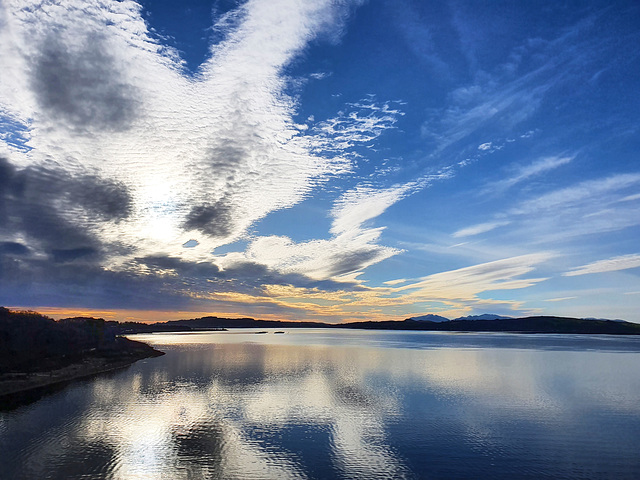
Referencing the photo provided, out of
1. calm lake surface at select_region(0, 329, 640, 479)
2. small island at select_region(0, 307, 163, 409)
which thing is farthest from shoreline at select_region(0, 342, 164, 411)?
calm lake surface at select_region(0, 329, 640, 479)

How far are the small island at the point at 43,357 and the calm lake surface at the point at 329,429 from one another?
19.2ft

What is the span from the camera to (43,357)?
79062 mm

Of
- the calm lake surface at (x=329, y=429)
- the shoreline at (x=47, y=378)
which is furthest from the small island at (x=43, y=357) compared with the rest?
the calm lake surface at (x=329, y=429)

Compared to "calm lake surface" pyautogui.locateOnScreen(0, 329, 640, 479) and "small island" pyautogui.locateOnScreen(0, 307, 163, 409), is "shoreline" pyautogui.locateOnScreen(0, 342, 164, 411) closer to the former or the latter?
"small island" pyautogui.locateOnScreen(0, 307, 163, 409)

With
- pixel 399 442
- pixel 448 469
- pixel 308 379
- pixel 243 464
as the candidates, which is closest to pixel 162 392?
pixel 308 379

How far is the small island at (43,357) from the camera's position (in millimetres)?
60312

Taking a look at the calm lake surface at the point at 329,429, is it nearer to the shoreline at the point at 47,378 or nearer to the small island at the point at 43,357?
the shoreline at the point at 47,378

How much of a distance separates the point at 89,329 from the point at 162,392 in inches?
3112

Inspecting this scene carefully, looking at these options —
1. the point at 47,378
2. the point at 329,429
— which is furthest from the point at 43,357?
the point at 329,429

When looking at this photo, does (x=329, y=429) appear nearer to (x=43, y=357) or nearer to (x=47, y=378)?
(x=47, y=378)

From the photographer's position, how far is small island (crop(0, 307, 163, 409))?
6031 centimetres

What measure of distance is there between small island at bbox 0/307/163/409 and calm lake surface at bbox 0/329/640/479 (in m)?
5.86

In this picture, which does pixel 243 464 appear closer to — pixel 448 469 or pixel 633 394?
pixel 448 469

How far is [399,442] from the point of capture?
3512 centimetres
